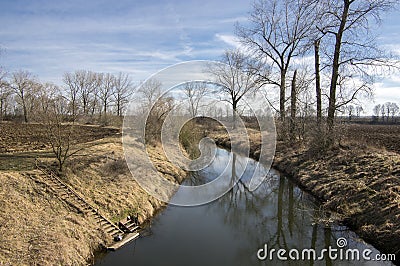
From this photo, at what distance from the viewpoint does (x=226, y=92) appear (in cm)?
2959

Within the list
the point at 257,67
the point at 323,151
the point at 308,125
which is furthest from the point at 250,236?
the point at 257,67

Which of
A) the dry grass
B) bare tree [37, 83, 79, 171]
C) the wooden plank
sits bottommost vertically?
the wooden plank

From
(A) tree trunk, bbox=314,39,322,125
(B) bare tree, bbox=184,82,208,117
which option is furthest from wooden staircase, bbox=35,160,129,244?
(A) tree trunk, bbox=314,39,322,125

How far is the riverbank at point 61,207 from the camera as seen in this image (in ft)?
→ 23.7

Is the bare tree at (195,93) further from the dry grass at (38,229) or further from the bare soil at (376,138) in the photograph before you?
the bare soil at (376,138)

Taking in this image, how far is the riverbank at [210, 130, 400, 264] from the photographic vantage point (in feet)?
28.0

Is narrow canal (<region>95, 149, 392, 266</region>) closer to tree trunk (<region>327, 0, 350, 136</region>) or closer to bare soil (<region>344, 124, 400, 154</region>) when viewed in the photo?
tree trunk (<region>327, 0, 350, 136</region>)

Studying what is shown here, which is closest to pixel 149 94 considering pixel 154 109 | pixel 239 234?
pixel 154 109

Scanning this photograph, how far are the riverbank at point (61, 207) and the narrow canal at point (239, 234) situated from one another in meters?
0.83

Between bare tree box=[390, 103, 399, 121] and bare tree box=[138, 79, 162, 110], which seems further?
bare tree box=[390, 103, 399, 121]

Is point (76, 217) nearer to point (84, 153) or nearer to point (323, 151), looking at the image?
point (84, 153)
